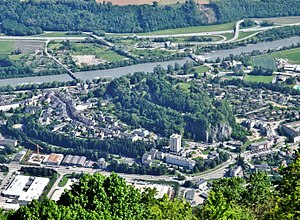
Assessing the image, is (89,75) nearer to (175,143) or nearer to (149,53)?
(149,53)

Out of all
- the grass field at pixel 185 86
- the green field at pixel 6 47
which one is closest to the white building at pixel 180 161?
the grass field at pixel 185 86

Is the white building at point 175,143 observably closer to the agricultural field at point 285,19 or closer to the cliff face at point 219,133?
the cliff face at point 219,133

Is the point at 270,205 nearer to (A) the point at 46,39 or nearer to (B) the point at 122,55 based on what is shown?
(B) the point at 122,55

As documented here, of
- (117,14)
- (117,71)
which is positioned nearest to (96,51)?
(117,71)

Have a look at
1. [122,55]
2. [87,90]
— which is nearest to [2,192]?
[87,90]

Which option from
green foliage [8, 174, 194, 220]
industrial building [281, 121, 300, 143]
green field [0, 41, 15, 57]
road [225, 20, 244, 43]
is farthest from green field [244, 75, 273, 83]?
green foliage [8, 174, 194, 220]

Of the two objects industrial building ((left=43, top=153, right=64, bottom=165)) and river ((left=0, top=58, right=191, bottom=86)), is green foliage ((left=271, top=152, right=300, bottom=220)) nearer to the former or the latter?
industrial building ((left=43, top=153, right=64, bottom=165))
